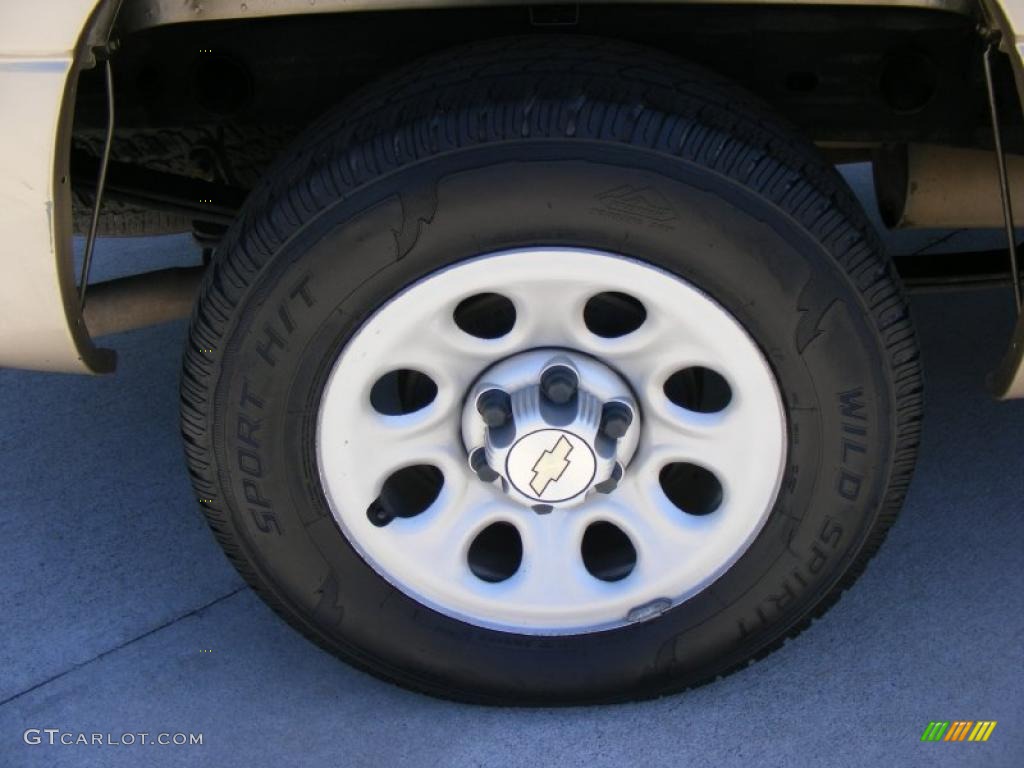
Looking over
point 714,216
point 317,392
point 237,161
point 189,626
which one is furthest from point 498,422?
point 237,161

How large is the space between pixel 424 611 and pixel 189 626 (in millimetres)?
632

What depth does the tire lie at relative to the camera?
5.43 ft

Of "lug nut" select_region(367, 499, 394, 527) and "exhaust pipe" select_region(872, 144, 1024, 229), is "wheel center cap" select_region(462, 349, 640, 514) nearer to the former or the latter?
"lug nut" select_region(367, 499, 394, 527)

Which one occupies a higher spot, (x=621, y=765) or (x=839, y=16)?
(x=839, y=16)

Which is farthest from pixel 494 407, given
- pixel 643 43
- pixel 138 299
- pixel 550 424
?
pixel 138 299

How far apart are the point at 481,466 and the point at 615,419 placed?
25 centimetres

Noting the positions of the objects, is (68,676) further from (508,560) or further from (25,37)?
(25,37)

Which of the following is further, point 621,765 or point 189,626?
point 189,626

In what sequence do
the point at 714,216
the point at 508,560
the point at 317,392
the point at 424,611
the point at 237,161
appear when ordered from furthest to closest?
the point at 237,161 → the point at 508,560 → the point at 424,611 → the point at 317,392 → the point at 714,216

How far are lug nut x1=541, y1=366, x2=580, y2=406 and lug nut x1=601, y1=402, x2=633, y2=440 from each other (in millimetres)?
69

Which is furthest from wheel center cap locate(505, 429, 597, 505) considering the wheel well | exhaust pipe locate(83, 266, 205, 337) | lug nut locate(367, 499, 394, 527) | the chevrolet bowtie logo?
exhaust pipe locate(83, 266, 205, 337)

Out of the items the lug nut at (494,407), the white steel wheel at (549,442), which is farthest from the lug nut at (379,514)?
the lug nut at (494,407)

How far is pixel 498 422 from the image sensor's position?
1.85 meters

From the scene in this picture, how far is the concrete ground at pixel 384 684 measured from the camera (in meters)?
1.98
